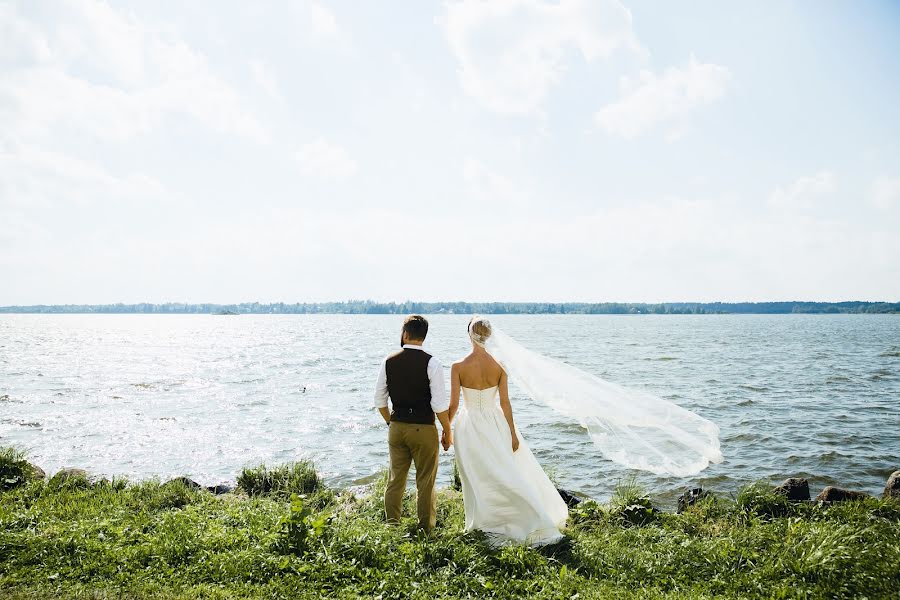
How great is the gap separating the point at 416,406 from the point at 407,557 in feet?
5.81

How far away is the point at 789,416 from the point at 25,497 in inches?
864

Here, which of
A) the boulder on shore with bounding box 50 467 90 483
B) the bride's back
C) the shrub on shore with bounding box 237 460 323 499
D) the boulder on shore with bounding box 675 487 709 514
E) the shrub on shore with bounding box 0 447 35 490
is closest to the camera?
the bride's back

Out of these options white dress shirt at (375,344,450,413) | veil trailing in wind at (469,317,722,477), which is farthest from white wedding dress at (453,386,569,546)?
veil trailing in wind at (469,317,722,477)

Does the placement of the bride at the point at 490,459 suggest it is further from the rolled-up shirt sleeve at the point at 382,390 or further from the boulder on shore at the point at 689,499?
the boulder on shore at the point at 689,499

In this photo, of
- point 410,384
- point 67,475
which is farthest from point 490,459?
point 67,475

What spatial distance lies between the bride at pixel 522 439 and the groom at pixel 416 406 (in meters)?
0.30

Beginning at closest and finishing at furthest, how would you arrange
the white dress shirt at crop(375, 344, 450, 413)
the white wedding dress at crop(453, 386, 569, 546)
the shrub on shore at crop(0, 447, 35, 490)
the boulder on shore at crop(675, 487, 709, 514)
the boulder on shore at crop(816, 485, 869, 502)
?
the white dress shirt at crop(375, 344, 450, 413), the white wedding dress at crop(453, 386, 569, 546), the boulder on shore at crop(816, 485, 869, 502), the boulder on shore at crop(675, 487, 709, 514), the shrub on shore at crop(0, 447, 35, 490)

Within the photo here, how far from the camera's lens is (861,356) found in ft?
146

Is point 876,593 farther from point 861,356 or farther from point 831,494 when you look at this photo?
point 861,356

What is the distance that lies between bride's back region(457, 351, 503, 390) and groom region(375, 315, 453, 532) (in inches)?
16.3

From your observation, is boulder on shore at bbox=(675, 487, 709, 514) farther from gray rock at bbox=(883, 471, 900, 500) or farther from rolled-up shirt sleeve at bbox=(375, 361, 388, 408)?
rolled-up shirt sleeve at bbox=(375, 361, 388, 408)

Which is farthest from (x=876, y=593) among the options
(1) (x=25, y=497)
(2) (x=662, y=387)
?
(2) (x=662, y=387)

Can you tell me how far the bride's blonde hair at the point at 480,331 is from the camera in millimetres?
7562

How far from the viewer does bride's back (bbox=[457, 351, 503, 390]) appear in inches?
294
